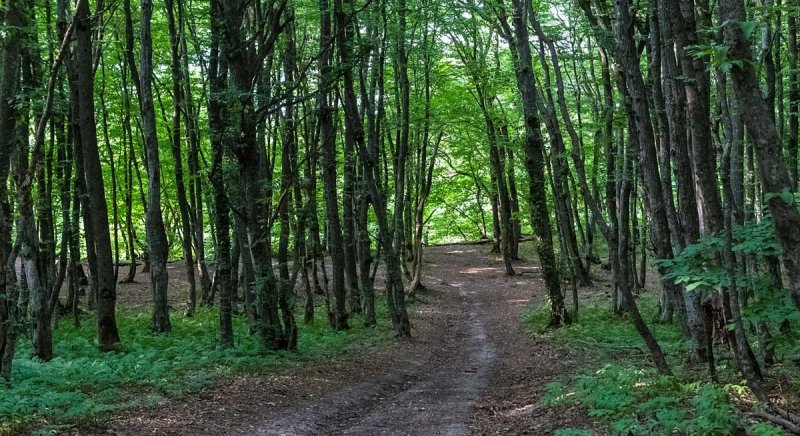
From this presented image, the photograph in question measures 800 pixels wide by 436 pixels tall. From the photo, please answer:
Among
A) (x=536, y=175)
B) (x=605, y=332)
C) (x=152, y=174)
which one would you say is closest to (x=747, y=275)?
(x=605, y=332)

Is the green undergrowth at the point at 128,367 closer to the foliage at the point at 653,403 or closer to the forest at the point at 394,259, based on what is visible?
the forest at the point at 394,259

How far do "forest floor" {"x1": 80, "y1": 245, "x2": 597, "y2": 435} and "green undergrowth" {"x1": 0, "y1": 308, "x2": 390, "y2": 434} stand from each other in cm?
40

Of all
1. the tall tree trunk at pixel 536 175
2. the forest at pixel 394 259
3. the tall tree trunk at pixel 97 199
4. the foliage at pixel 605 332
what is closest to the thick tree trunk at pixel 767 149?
the forest at pixel 394 259

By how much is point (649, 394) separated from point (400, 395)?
4.32 meters

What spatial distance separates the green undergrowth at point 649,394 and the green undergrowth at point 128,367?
5386mm

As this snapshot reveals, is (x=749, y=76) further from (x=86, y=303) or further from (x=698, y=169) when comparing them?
(x=86, y=303)

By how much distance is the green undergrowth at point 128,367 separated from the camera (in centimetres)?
723

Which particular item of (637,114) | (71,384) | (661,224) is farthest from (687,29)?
(71,384)

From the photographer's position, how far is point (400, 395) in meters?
10.2

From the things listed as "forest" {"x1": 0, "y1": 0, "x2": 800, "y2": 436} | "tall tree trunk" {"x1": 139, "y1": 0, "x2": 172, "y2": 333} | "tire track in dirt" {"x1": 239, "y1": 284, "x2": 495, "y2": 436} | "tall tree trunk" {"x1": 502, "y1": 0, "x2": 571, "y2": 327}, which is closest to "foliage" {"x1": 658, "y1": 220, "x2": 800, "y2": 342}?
"forest" {"x1": 0, "y1": 0, "x2": 800, "y2": 436}

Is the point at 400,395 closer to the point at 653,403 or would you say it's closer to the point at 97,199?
the point at 653,403

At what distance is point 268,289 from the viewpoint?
12.0 metres

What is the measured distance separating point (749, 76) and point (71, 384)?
931 centimetres

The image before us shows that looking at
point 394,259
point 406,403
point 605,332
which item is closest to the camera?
point 406,403
